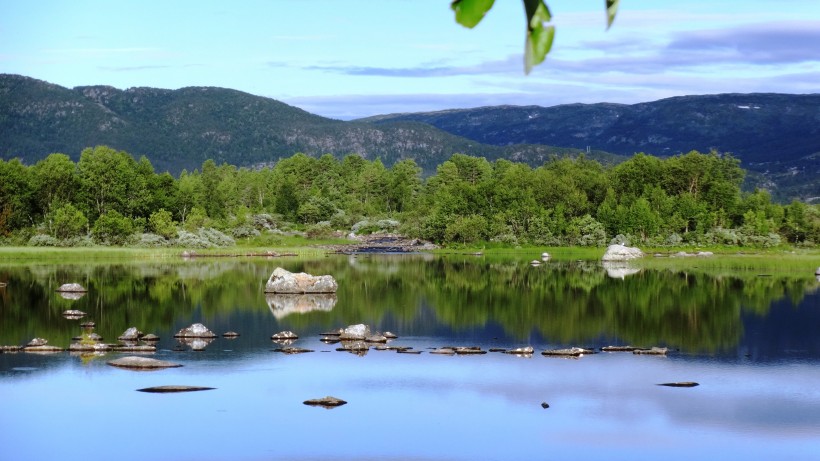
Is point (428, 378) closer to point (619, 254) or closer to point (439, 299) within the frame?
point (439, 299)

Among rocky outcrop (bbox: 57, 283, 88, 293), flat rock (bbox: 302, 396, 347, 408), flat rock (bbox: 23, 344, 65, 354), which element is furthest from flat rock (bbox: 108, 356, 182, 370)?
rocky outcrop (bbox: 57, 283, 88, 293)

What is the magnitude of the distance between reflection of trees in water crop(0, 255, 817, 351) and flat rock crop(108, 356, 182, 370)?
727cm

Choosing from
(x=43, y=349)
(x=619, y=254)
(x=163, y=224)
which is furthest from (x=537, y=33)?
(x=163, y=224)

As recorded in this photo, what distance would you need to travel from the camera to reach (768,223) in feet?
381

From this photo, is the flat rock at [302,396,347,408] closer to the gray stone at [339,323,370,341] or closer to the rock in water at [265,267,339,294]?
the gray stone at [339,323,370,341]

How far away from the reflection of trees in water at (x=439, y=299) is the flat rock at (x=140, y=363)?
7268mm

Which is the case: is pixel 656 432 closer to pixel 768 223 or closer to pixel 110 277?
pixel 110 277

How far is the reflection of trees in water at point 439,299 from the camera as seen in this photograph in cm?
4991

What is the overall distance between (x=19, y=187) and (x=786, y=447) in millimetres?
99039

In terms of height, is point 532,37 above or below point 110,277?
above

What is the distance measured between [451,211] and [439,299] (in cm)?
6247

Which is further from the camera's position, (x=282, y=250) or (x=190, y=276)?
(x=282, y=250)

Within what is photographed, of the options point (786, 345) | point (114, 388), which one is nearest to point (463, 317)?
point (786, 345)

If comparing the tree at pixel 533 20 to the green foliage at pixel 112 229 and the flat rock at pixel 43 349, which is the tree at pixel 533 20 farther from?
the green foliage at pixel 112 229
